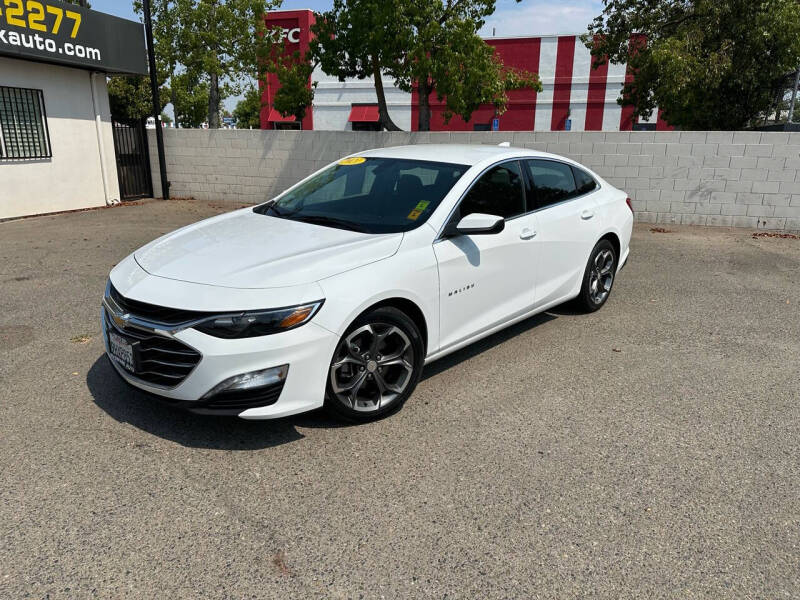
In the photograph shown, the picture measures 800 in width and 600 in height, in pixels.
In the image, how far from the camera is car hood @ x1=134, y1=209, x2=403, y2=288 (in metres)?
3.28

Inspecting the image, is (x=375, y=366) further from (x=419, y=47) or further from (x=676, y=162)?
(x=419, y=47)

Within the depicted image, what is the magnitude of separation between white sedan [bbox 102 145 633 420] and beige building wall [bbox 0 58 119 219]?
29.7 ft

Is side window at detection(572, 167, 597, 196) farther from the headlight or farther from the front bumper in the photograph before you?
the headlight

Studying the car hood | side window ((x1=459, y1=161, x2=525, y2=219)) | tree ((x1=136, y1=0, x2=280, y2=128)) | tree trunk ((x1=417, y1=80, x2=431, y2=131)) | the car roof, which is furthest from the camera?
tree ((x1=136, y1=0, x2=280, y2=128))

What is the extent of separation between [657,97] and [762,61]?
2.84m

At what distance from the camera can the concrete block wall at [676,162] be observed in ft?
35.4

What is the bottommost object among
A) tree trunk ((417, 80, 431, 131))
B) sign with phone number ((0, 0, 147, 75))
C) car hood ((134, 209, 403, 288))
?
car hood ((134, 209, 403, 288))

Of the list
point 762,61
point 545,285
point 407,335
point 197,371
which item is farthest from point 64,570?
point 762,61

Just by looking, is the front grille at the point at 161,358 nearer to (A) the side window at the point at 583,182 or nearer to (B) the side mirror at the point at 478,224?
(B) the side mirror at the point at 478,224

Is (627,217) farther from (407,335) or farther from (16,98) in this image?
(16,98)

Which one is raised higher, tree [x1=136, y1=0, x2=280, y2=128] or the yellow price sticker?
tree [x1=136, y1=0, x2=280, y2=128]

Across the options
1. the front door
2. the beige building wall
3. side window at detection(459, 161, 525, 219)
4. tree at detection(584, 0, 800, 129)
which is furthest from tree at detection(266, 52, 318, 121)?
the front door

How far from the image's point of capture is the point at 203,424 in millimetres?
3592

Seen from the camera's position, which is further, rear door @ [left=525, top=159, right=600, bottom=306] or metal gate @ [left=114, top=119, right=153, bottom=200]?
metal gate @ [left=114, top=119, right=153, bottom=200]
